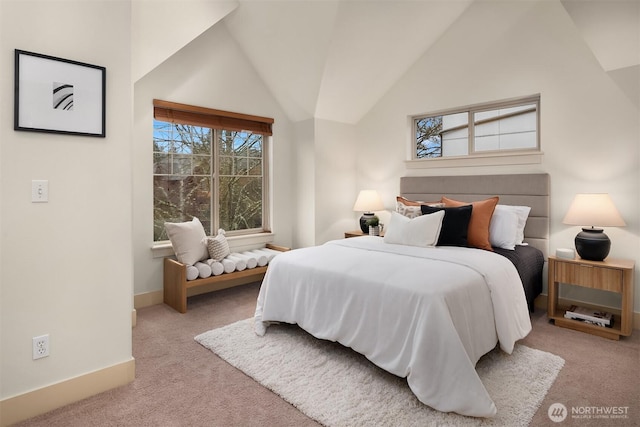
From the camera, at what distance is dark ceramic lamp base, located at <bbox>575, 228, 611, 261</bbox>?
295 cm

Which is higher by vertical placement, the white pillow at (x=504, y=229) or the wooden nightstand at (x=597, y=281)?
the white pillow at (x=504, y=229)

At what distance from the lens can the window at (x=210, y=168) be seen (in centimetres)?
388

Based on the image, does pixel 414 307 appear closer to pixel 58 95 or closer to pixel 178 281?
pixel 58 95

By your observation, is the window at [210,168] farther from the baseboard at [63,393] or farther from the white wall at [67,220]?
the baseboard at [63,393]

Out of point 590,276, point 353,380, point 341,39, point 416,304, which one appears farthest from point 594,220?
point 341,39

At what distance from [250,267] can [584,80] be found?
12.2ft

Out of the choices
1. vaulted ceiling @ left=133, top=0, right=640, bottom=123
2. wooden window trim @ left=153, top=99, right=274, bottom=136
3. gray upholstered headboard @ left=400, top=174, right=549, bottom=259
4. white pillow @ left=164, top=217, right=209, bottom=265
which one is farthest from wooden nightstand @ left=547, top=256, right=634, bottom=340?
wooden window trim @ left=153, top=99, right=274, bottom=136

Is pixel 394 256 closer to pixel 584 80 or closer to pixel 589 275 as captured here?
pixel 589 275

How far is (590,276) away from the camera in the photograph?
296cm

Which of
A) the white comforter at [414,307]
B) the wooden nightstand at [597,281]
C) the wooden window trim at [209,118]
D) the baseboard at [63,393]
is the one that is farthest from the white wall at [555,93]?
the baseboard at [63,393]

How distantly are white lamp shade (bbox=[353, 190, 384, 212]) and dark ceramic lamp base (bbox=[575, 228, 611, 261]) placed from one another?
2234 mm

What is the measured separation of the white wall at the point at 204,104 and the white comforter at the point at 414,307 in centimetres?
148

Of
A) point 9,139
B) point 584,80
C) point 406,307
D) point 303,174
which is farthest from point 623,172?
point 9,139

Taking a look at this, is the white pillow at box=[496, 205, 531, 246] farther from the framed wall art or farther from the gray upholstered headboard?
the framed wall art
